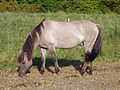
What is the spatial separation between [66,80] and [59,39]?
4.64ft

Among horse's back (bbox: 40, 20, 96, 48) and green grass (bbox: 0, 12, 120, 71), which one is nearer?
horse's back (bbox: 40, 20, 96, 48)

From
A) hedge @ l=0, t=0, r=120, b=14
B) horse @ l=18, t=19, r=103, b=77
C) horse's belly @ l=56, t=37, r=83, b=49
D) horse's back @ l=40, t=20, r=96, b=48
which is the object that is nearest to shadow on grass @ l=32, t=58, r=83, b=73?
horse @ l=18, t=19, r=103, b=77

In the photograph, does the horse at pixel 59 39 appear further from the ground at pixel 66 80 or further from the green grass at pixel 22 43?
the green grass at pixel 22 43

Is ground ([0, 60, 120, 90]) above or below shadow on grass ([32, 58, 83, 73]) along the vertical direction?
above

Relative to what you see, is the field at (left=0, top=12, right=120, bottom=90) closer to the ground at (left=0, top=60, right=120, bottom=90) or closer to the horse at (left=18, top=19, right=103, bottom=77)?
the ground at (left=0, top=60, right=120, bottom=90)

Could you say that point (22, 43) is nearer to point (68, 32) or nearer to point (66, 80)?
point (68, 32)

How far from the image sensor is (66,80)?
283 inches

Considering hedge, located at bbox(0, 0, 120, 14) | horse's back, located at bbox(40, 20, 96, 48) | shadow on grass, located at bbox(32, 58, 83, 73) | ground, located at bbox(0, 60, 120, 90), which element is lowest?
hedge, located at bbox(0, 0, 120, 14)

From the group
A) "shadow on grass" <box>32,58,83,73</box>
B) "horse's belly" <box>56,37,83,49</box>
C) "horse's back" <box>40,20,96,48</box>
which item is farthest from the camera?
"shadow on grass" <box>32,58,83,73</box>

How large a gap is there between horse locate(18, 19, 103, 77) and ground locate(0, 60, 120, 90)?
→ 0.30 metres

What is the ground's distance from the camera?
631 centimetres

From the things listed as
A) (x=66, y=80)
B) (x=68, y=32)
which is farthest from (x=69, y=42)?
(x=66, y=80)

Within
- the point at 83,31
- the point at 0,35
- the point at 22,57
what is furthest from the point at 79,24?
the point at 0,35

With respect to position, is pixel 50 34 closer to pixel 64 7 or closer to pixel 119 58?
pixel 119 58
